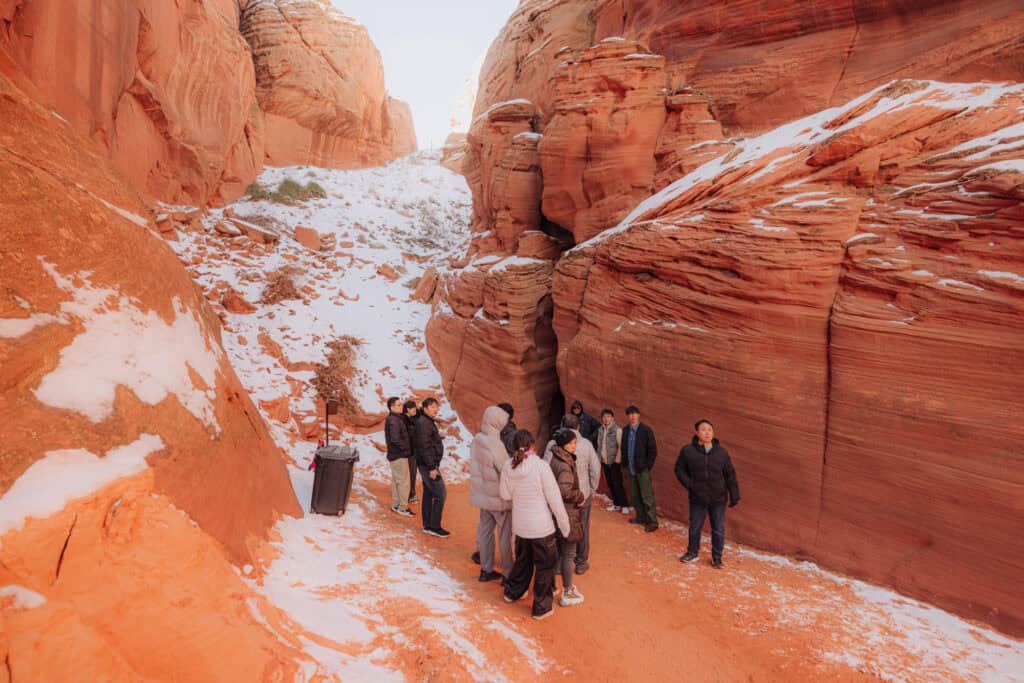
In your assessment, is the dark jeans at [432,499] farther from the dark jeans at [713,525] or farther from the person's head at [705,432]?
the person's head at [705,432]

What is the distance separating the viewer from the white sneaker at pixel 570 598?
188 inches

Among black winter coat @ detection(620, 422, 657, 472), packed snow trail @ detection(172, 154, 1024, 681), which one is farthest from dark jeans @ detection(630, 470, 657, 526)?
packed snow trail @ detection(172, 154, 1024, 681)

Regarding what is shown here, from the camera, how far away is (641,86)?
10.1m

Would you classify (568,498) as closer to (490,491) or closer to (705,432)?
(490,491)

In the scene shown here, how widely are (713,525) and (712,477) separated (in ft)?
1.95

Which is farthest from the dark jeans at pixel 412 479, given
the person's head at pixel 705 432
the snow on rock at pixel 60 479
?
the snow on rock at pixel 60 479

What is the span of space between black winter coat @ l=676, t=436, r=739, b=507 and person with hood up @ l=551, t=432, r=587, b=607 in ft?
5.63

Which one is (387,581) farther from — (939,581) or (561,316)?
(561,316)

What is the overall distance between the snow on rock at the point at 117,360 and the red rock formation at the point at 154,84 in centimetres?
289

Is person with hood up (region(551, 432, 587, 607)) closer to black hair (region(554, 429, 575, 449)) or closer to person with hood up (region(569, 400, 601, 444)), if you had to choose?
black hair (region(554, 429, 575, 449))

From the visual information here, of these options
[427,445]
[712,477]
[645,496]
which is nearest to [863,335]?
[712,477]

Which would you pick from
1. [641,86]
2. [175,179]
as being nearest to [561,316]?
[641,86]

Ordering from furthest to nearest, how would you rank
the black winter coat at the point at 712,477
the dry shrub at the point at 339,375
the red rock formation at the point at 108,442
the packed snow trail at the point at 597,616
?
the dry shrub at the point at 339,375, the black winter coat at the point at 712,477, the packed snow trail at the point at 597,616, the red rock formation at the point at 108,442

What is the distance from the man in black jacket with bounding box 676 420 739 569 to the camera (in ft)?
18.6
